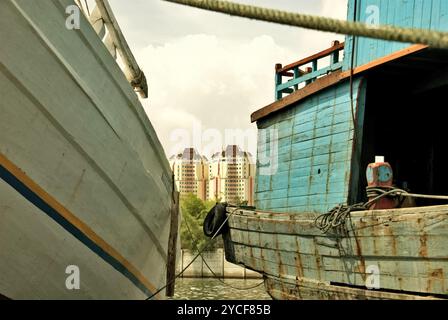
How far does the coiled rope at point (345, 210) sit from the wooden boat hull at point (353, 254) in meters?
0.13

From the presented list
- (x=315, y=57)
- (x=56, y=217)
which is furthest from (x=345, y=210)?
(x=56, y=217)

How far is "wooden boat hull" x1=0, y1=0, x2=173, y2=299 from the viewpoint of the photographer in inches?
170

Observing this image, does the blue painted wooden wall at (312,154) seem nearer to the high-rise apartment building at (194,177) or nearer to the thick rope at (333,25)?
the thick rope at (333,25)

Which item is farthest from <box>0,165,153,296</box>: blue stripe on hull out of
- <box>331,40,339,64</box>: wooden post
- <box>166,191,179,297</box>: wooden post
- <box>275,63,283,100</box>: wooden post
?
<box>275,63,283,100</box>: wooden post

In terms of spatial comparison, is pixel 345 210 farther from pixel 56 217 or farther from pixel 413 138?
pixel 56 217

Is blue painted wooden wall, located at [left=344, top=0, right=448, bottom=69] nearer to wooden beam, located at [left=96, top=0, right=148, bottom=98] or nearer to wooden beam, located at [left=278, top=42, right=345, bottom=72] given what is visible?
wooden beam, located at [left=278, top=42, right=345, bottom=72]

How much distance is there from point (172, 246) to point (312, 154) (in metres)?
2.97

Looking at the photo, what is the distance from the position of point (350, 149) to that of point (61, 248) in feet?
15.4

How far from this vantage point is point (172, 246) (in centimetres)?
732

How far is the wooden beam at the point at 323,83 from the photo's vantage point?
729 cm

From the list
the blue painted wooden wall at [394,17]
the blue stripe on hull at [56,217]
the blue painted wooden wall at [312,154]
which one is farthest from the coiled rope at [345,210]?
the blue stripe on hull at [56,217]

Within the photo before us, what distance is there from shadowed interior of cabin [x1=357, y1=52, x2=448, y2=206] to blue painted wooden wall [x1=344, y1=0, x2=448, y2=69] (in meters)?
0.95
